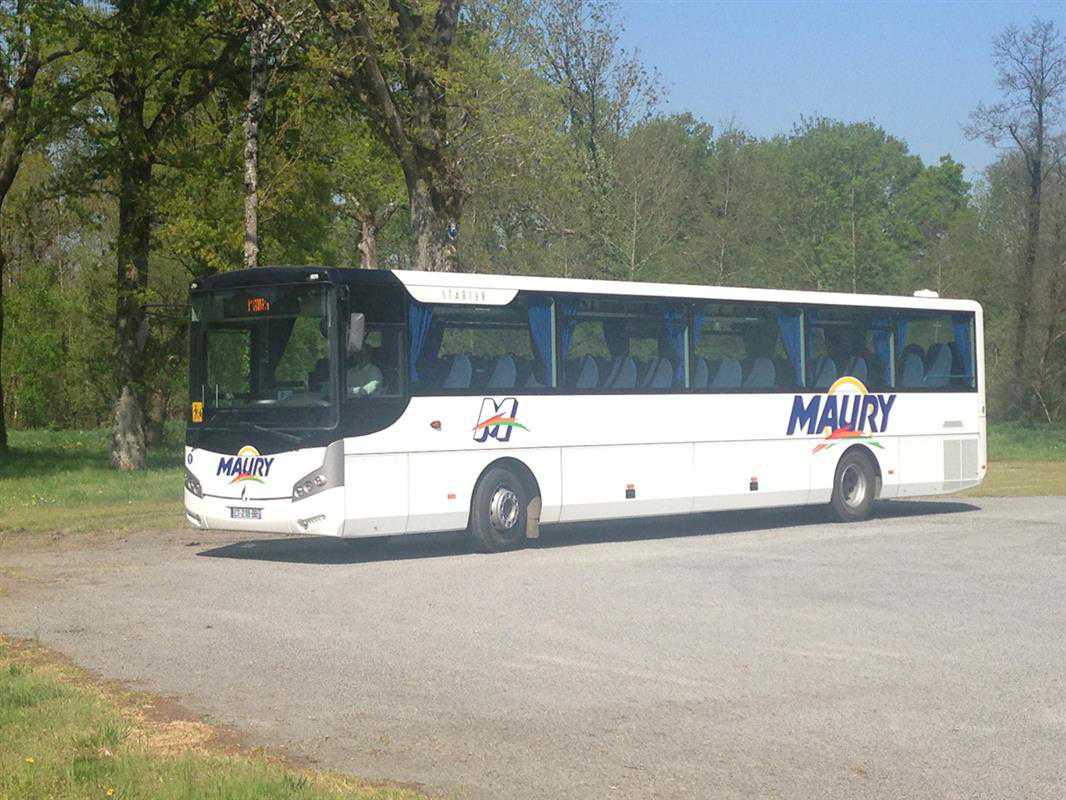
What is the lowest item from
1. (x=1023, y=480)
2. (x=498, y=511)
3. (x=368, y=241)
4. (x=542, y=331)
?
(x=1023, y=480)

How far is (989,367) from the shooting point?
6962 centimetres

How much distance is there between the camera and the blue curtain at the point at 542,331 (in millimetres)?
18953

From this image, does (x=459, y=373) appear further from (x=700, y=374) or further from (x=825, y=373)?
(x=825, y=373)

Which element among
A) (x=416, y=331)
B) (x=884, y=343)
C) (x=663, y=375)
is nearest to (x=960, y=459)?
(x=884, y=343)

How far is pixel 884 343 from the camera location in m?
23.5

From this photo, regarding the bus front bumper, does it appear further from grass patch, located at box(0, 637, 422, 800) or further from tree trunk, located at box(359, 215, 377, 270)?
tree trunk, located at box(359, 215, 377, 270)

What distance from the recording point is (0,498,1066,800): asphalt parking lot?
7664 millimetres

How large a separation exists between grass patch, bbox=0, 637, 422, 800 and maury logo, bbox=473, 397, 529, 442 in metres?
9.16

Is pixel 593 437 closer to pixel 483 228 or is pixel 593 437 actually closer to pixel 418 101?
pixel 418 101

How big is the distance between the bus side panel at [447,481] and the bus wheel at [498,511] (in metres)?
0.12

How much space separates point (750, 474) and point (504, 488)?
169 inches

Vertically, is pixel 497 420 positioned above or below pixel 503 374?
below

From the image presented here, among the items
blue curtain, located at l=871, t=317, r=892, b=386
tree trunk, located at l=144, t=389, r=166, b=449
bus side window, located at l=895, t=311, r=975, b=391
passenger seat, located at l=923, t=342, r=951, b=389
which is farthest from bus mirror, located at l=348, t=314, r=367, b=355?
tree trunk, located at l=144, t=389, r=166, b=449

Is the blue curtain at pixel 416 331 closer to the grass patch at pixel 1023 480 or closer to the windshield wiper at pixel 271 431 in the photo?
the windshield wiper at pixel 271 431
